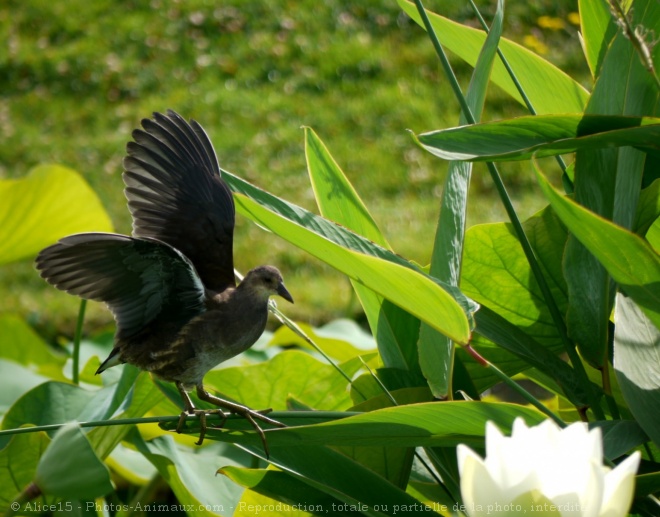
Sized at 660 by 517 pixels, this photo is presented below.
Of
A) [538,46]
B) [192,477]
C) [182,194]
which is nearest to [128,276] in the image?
[182,194]

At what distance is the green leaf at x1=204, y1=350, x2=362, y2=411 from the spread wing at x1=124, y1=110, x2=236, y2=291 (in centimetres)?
15

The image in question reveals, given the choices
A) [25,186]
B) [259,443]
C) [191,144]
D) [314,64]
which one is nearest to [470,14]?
[314,64]

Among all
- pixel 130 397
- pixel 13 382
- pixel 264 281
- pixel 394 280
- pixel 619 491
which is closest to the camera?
pixel 619 491

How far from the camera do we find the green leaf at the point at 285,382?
50.0 inches

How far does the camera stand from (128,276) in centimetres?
105

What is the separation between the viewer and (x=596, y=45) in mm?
1012

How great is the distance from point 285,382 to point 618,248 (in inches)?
26.3

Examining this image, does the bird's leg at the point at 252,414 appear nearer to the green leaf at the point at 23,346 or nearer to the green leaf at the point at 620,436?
the green leaf at the point at 620,436

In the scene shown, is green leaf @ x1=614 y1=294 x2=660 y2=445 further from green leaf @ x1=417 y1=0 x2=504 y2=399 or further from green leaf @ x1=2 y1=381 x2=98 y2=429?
green leaf @ x1=2 y1=381 x2=98 y2=429

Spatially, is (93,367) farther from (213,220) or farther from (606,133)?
(606,133)

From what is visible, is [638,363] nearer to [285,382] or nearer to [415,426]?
[415,426]

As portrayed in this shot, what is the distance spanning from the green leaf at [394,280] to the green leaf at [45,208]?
105 centimetres

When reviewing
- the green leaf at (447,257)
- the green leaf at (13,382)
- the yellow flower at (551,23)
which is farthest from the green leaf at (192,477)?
the yellow flower at (551,23)

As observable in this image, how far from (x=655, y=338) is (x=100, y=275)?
1.90ft
